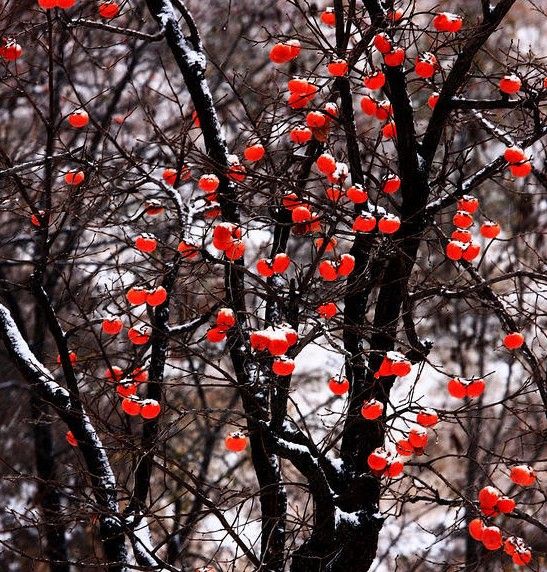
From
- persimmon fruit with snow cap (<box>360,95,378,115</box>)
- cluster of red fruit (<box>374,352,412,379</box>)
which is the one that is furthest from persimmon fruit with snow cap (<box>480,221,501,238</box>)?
cluster of red fruit (<box>374,352,412,379</box>)

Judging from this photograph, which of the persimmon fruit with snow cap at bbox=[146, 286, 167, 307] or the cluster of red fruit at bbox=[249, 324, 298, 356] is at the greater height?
the persimmon fruit with snow cap at bbox=[146, 286, 167, 307]

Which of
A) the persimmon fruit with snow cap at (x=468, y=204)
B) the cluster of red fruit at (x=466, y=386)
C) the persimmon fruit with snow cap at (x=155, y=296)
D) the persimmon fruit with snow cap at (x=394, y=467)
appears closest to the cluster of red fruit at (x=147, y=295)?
the persimmon fruit with snow cap at (x=155, y=296)

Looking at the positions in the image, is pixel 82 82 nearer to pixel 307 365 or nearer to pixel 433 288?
pixel 307 365

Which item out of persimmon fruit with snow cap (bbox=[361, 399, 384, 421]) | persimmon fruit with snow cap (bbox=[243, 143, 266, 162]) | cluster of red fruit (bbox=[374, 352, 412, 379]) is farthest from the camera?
persimmon fruit with snow cap (bbox=[243, 143, 266, 162])

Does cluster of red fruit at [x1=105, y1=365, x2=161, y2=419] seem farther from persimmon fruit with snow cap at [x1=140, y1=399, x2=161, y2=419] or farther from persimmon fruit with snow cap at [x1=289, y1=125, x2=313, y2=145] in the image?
persimmon fruit with snow cap at [x1=289, y1=125, x2=313, y2=145]

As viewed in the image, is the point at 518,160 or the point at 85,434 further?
the point at 85,434

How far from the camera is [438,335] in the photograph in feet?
53.5

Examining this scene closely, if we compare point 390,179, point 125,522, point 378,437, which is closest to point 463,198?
point 390,179

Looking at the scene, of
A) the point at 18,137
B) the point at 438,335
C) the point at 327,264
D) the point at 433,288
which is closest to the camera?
the point at 327,264

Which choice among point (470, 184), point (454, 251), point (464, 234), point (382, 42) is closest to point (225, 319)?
point (454, 251)

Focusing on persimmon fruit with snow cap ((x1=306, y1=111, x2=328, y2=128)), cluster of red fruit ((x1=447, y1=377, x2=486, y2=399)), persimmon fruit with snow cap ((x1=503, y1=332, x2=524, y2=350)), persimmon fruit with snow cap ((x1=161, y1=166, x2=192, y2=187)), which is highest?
persimmon fruit with snow cap ((x1=161, y1=166, x2=192, y2=187))

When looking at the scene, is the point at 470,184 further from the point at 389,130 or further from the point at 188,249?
the point at 188,249

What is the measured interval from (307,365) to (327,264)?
38.5ft

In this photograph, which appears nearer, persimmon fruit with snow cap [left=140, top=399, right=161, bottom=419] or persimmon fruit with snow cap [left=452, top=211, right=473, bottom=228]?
persimmon fruit with snow cap [left=140, top=399, right=161, bottom=419]
